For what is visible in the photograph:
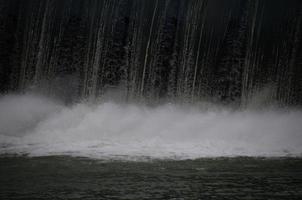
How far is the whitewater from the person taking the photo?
1242 cm

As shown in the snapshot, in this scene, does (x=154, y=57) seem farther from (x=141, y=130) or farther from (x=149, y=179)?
(x=149, y=179)

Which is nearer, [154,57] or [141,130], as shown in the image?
[141,130]

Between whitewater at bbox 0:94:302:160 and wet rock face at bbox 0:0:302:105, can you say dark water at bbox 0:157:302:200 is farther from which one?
wet rock face at bbox 0:0:302:105

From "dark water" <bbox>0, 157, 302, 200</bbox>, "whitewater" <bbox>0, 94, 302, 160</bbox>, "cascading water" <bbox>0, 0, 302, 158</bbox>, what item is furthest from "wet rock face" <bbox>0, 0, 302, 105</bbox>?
"dark water" <bbox>0, 157, 302, 200</bbox>

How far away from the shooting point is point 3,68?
21.3m

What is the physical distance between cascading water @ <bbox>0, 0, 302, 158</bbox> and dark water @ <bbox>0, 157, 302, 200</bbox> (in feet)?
24.9

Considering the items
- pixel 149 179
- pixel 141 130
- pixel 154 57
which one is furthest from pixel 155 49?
pixel 149 179

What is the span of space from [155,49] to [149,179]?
43.6 ft

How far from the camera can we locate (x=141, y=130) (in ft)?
51.4

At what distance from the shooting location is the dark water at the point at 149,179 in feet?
23.0

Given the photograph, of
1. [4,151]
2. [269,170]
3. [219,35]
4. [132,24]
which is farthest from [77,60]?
[269,170]

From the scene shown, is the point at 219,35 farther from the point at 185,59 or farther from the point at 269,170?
the point at 269,170

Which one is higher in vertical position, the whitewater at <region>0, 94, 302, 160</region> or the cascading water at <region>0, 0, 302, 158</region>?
the cascading water at <region>0, 0, 302, 158</region>

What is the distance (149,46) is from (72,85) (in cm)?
538
